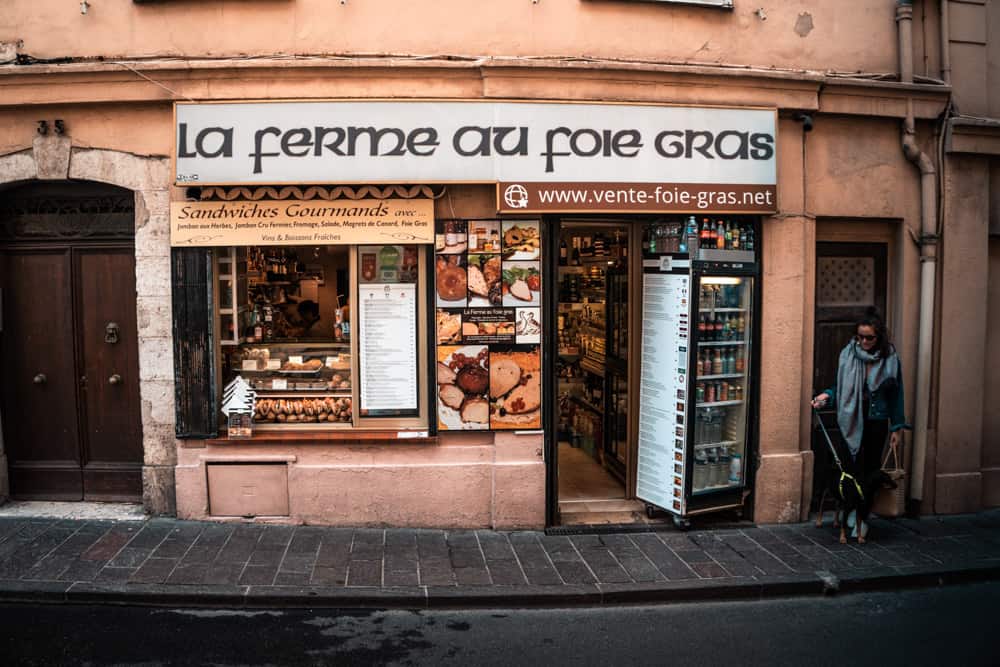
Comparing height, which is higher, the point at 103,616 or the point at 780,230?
the point at 780,230

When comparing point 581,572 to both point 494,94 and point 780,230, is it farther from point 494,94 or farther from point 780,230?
point 494,94

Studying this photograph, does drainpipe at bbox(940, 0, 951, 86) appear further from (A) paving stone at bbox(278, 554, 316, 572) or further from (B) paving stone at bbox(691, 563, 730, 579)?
(A) paving stone at bbox(278, 554, 316, 572)

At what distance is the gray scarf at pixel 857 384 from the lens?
673 cm

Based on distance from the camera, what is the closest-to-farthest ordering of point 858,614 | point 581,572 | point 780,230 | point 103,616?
point 103,616, point 858,614, point 581,572, point 780,230

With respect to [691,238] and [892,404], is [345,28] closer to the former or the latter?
[691,238]

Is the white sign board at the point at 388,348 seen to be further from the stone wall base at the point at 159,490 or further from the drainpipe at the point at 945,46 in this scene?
the drainpipe at the point at 945,46

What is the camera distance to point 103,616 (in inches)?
206

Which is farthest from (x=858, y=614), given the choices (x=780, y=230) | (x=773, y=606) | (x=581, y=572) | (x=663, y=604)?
(x=780, y=230)

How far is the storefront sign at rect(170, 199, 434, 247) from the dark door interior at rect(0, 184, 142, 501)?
1.02 meters

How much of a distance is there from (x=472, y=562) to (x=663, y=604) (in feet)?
5.44

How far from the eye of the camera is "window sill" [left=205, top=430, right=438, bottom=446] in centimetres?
698

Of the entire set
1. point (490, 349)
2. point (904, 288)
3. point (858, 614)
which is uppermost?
point (904, 288)

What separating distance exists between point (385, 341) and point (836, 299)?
16.4ft

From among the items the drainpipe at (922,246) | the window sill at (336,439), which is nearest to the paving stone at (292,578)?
the window sill at (336,439)
